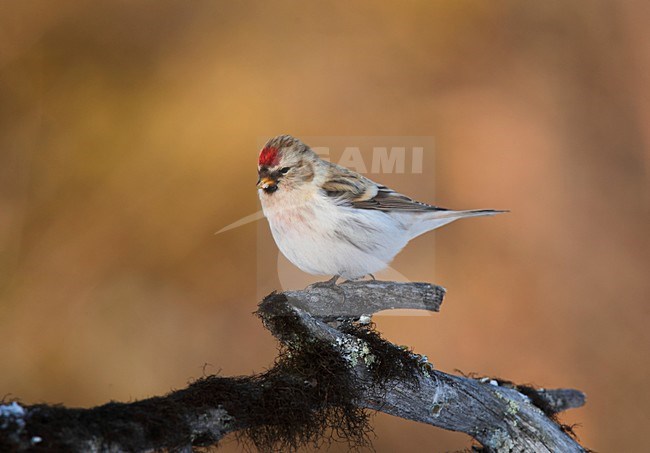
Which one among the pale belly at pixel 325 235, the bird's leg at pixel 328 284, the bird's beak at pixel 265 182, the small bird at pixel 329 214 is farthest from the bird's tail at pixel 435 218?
the bird's beak at pixel 265 182

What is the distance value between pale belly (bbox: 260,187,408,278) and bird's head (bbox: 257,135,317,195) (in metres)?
0.03

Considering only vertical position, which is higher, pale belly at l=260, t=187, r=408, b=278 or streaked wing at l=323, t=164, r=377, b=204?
streaked wing at l=323, t=164, r=377, b=204

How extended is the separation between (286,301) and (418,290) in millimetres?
354

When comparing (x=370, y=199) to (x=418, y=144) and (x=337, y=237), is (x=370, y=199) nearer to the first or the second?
(x=337, y=237)

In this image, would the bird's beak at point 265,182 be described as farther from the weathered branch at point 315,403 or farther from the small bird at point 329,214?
the weathered branch at point 315,403

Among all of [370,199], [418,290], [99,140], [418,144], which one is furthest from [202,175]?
[418,290]

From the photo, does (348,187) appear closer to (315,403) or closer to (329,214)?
(329,214)

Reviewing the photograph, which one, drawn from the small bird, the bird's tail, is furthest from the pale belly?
the bird's tail

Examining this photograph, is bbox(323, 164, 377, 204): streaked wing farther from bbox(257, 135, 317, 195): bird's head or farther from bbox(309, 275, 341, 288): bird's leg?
bbox(309, 275, 341, 288): bird's leg

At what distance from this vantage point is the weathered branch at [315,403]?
1442 mm

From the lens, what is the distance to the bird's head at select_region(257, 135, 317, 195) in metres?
2.00

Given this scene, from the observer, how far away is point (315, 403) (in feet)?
5.80

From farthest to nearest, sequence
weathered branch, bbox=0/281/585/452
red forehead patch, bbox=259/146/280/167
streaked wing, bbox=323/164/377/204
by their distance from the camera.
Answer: streaked wing, bbox=323/164/377/204 < red forehead patch, bbox=259/146/280/167 < weathered branch, bbox=0/281/585/452

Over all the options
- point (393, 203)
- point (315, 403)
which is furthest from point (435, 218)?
point (315, 403)
